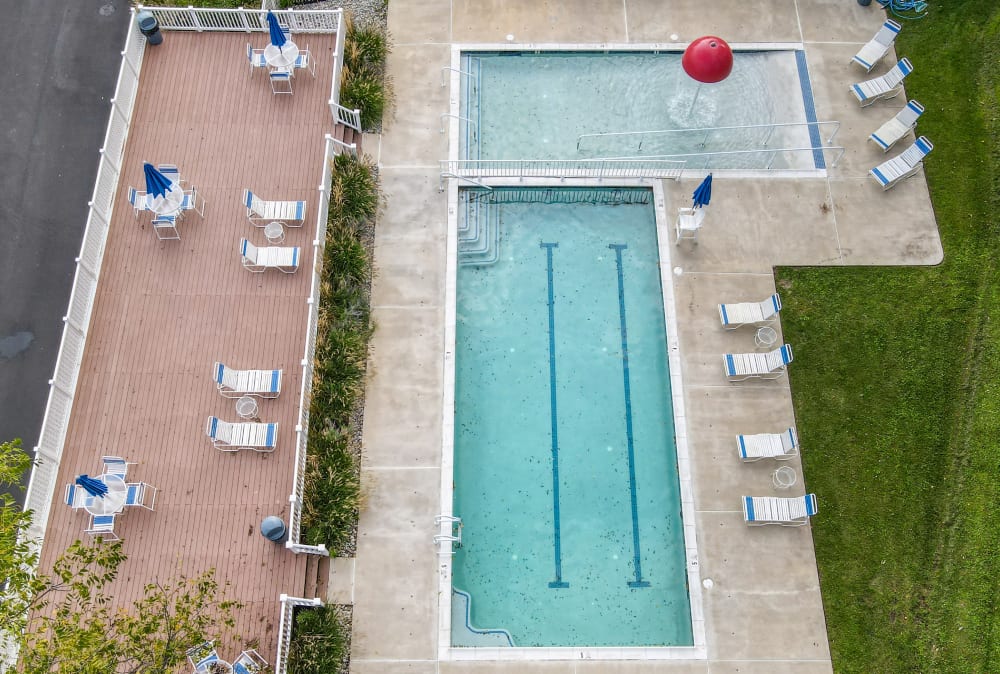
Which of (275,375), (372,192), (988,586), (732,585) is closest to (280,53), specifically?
(372,192)

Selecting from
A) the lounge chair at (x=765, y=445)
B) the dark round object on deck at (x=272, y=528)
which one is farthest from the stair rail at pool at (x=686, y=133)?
the dark round object on deck at (x=272, y=528)

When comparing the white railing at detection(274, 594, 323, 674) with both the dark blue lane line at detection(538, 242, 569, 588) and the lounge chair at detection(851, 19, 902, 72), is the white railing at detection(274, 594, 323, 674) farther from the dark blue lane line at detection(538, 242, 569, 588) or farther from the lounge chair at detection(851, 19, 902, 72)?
the lounge chair at detection(851, 19, 902, 72)

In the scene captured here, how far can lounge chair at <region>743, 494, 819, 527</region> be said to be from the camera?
13.7 metres

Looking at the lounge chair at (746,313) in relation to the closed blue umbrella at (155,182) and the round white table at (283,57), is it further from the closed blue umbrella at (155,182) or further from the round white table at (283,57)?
the closed blue umbrella at (155,182)

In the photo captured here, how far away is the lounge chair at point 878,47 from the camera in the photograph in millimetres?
17438

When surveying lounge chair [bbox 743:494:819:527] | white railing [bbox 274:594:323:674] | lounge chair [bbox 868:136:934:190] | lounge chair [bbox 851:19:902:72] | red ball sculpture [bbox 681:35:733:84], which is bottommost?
white railing [bbox 274:594:323:674]

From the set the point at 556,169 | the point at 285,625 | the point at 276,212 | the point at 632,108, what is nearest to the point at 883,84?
the point at 632,108

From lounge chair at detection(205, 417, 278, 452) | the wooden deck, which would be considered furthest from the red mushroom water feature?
lounge chair at detection(205, 417, 278, 452)

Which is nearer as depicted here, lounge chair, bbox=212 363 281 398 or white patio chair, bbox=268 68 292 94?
lounge chair, bbox=212 363 281 398

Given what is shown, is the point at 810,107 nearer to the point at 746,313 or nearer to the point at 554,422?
the point at 746,313

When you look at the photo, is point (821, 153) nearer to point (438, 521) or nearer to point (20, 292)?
point (438, 521)

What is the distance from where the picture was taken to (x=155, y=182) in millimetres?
14727

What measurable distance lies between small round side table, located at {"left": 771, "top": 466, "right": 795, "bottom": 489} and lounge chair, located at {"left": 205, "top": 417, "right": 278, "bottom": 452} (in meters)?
10.1

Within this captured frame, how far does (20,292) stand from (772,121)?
733 inches
